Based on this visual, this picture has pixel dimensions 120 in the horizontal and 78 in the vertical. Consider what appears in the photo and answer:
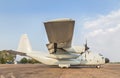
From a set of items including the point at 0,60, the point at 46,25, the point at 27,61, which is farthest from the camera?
the point at 27,61

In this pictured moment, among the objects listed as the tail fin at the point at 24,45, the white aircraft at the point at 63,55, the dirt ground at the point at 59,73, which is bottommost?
the dirt ground at the point at 59,73

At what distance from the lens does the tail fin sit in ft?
128

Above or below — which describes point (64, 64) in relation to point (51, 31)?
below

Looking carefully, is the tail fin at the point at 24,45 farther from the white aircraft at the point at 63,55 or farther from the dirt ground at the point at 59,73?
the dirt ground at the point at 59,73

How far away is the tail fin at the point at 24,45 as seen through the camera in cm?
3894

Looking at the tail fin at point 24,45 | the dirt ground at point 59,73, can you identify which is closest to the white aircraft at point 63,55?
the tail fin at point 24,45

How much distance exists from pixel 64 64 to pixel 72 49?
3.31 m

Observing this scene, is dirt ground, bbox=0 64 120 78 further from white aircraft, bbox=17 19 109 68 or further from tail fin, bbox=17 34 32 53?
tail fin, bbox=17 34 32 53

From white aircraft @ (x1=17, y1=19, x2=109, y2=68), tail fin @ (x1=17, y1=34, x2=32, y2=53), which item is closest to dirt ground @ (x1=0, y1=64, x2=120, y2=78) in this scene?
white aircraft @ (x1=17, y1=19, x2=109, y2=68)

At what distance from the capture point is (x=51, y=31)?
829 inches

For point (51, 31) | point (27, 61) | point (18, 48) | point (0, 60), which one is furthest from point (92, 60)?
point (27, 61)

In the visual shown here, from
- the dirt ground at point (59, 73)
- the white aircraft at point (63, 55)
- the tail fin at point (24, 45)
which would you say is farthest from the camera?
the tail fin at point (24, 45)

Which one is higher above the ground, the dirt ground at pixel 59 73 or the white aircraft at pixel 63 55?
the white aircraft at pixel 63 55

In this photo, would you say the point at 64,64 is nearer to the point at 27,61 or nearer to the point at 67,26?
the point at 67,26
